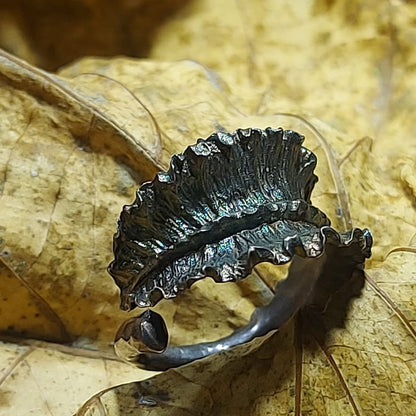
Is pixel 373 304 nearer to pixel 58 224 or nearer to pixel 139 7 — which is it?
pixel 58 224

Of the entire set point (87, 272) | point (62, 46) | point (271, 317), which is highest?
point (62, 46)

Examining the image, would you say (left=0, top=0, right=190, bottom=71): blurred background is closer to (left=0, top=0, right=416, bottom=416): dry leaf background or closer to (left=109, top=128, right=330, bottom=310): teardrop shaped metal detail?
(left=0, top=0, right=416, bottom=416): dry leaf background

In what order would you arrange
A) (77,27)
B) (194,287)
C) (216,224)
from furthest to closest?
1. (77,27)
2. (194,287)
3. (216,224)

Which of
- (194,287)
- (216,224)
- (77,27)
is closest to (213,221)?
(216,224)

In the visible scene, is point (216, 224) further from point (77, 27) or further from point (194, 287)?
point (77, 27)

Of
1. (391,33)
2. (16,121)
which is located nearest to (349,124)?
(391,33)

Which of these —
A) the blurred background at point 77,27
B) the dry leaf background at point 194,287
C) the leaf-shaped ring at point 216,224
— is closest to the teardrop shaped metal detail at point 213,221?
the leaf-shaped ring at point 216,224
